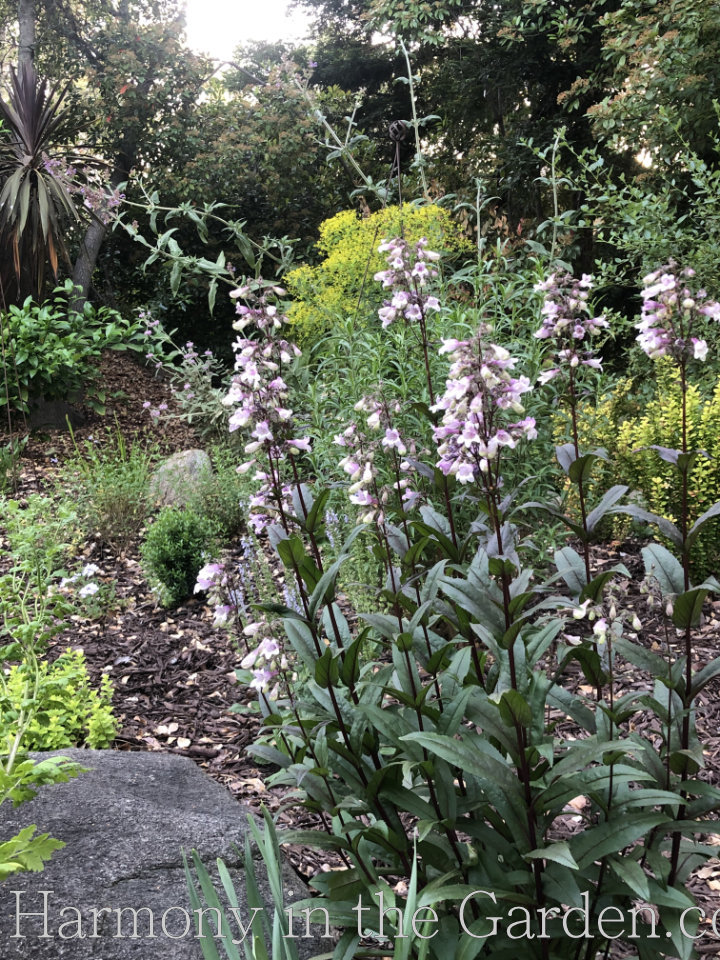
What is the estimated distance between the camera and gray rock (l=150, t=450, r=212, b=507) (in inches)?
183

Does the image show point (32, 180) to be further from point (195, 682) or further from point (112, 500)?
point (195, 682)

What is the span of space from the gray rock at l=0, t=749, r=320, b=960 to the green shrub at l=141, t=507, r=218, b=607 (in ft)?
5.51

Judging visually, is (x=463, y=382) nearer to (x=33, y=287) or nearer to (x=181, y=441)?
(x=181, y=441)

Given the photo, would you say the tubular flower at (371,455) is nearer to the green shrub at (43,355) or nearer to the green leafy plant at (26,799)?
the green leafy plant at (26,799)

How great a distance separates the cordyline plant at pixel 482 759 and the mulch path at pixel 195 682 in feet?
1.20

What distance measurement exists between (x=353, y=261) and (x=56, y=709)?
3.47 m

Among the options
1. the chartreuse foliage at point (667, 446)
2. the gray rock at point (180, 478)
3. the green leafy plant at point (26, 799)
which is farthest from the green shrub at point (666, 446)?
the gray rock at point (180, 478)

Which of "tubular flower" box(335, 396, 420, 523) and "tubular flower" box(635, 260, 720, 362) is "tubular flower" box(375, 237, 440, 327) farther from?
"tubular flower" box(635, 260, 720, 362)

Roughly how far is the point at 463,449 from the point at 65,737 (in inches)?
65.5

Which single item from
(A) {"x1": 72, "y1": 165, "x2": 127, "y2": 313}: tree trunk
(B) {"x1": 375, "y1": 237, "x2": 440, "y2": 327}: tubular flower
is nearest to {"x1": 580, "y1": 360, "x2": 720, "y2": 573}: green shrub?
(B) {"x1": 375, "y1": 237, "x2": 440, "y2": 327}: tubular flower

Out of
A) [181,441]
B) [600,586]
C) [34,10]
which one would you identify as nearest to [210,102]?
[34,10]

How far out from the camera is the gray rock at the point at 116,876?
4.87ft

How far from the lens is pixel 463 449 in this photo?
1.48 meters

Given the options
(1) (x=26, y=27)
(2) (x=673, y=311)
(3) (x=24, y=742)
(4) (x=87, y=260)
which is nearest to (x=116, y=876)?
(3) (x=24, y=742)
